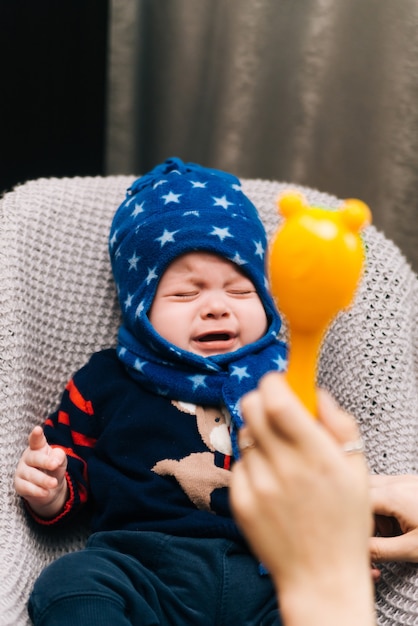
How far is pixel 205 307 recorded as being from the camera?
943mm

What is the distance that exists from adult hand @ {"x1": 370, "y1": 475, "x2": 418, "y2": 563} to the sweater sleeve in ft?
1.19

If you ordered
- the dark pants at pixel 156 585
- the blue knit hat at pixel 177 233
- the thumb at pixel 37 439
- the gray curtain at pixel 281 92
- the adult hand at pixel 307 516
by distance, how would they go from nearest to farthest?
the adult hand at pixel 307 516
the dark pants at pixel 156 585
the thumb at pixel 37 439
the blue knit hat at pixel 177 233
the gray curtain at pixel 281 92

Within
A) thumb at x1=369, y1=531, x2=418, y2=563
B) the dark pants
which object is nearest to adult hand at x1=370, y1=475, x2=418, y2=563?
thumb at x1=369, y1=531, x2=418, y2=563

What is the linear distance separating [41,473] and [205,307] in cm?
28

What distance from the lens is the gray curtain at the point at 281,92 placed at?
144 centimetres

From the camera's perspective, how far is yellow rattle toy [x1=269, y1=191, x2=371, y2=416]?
0.49 metres

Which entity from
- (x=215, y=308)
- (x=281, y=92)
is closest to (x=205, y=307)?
(x=215, y=308)

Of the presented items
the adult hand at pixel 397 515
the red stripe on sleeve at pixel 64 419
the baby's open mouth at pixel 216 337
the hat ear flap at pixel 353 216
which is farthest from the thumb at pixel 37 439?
the hat ear flap at pixel 353 216

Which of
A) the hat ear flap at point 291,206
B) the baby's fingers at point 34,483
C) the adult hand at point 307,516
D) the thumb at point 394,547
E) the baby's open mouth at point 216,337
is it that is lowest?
the baby's fingers at point 34,483

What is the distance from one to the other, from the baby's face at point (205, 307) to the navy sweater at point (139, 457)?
86 mm

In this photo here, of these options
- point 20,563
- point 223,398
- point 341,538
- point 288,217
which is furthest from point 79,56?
point 341,538

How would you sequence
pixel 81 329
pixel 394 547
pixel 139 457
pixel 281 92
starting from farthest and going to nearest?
pixel 281 92 → pixel 81 329 → pixel 139 457 → pixel 394 547

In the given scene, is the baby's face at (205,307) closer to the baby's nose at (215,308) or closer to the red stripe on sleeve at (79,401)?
the baby's nose at (215,308)

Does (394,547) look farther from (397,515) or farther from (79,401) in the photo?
(79,401)
